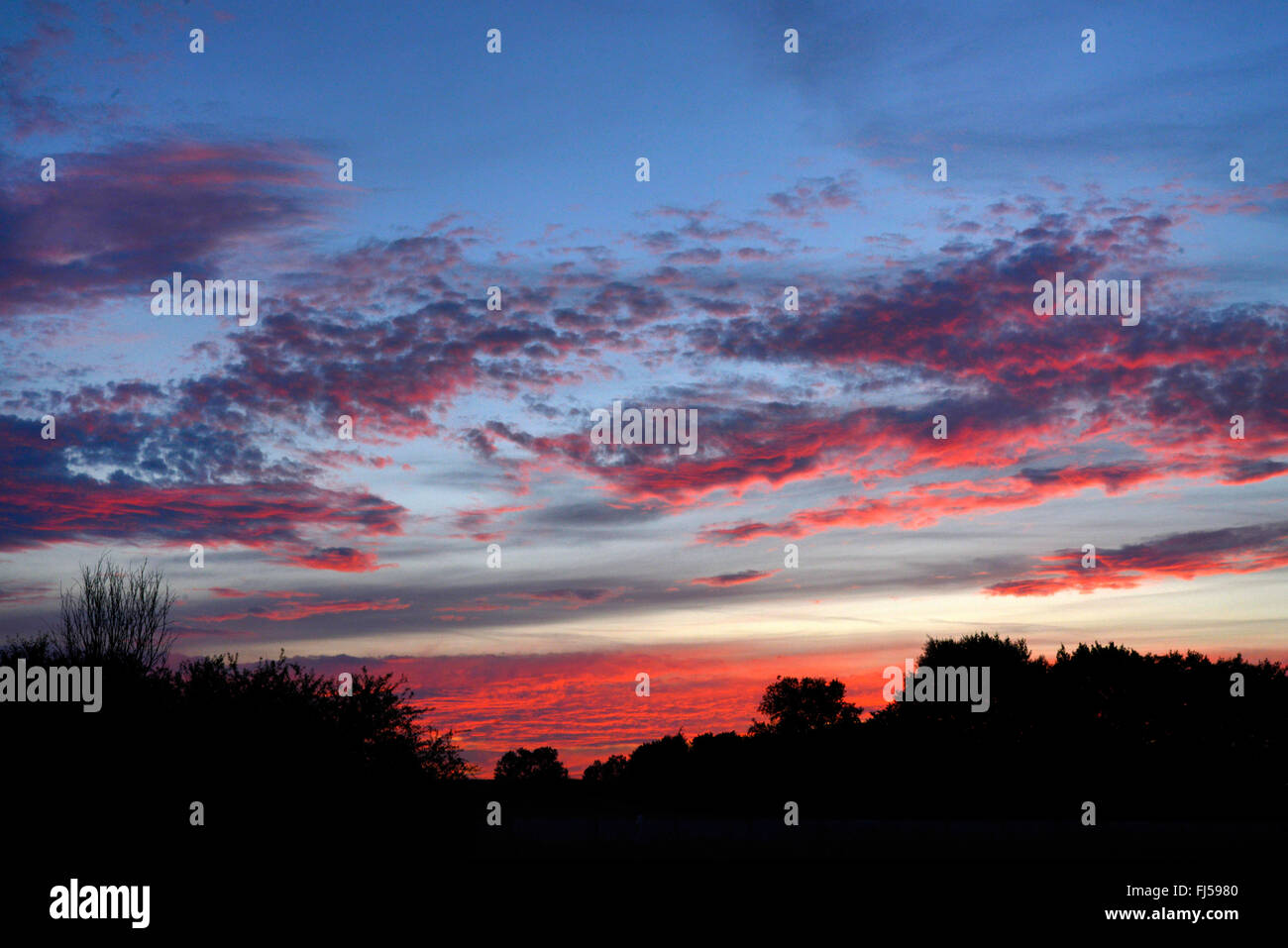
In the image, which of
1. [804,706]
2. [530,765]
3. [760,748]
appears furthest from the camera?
[530,765]

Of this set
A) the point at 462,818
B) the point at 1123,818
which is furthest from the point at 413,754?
the point at 1123,818

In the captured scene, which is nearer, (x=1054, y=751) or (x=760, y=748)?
(x=1054, y=751)

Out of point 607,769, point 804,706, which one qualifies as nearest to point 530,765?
point 607,769

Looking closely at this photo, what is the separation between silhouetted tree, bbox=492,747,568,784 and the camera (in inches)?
6540

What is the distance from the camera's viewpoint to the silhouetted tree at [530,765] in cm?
16612

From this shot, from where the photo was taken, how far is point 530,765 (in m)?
172

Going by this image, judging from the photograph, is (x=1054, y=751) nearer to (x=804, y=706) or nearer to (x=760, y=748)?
(x=760, y=748)

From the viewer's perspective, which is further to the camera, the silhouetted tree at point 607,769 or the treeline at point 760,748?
the silhouetted tree at point 607,769

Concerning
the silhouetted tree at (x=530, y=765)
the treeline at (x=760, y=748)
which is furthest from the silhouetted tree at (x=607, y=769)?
the treeline at (x=760, y=748)

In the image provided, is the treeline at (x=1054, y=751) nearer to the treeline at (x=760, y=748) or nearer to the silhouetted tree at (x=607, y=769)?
the treeline at (x=760, y=748)
